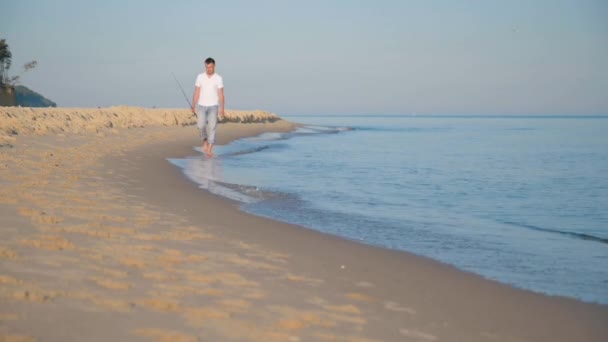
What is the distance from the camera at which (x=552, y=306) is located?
3.47 metres

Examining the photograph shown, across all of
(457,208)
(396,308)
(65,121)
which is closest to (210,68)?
(457,208)

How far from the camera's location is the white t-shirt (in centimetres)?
1191

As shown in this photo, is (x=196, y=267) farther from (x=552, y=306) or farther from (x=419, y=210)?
(x=419, y=210)

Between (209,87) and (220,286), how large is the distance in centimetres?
924

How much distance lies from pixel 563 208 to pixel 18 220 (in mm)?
6899

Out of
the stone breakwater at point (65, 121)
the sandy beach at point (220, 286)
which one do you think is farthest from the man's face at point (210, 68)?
the sandy beach at point (220, 286)

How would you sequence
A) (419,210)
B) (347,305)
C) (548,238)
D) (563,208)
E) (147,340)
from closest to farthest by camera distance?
1. (147,340)
2. (347,305)
3. (548,238)
4. (419,210)
5. (563,208)

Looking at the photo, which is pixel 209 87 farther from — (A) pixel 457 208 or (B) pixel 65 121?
(B) pixel 65 121

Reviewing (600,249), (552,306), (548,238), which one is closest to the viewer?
(552,306)

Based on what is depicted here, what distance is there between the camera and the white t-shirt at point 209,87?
39.1ft

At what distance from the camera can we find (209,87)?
1192 cm

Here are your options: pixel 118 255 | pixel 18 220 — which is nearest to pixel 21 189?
pixel 18 220

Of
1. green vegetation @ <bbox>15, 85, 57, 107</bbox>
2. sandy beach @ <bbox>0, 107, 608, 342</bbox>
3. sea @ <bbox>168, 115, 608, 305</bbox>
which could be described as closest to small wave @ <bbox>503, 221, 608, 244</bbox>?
sea @ <bbox>168, 115, 608, 305</bbox>

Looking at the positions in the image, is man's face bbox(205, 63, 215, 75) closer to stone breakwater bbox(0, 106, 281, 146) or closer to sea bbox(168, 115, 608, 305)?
sea bbox(168, 115, 608, 305)
